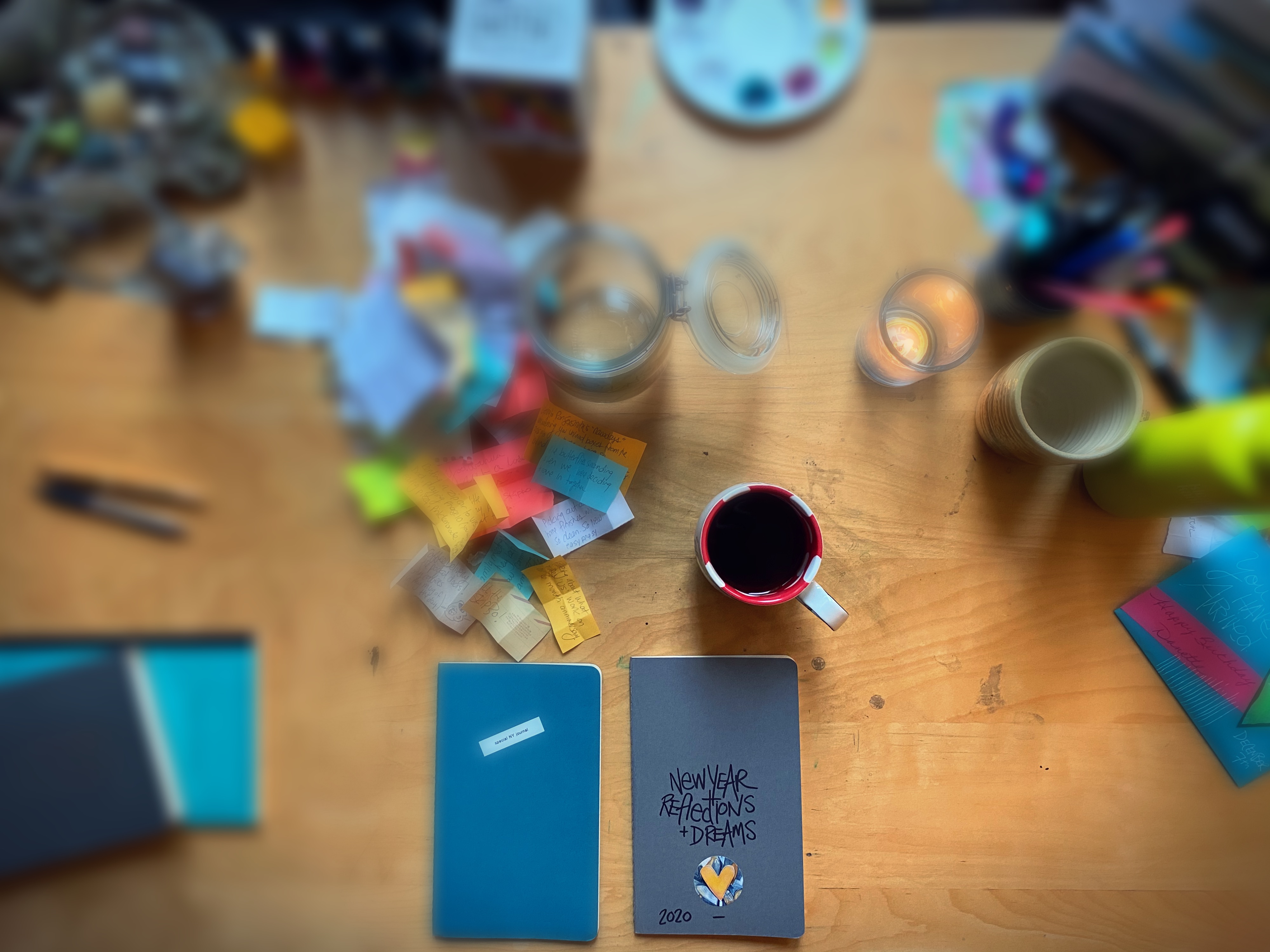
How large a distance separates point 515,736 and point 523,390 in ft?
0.93

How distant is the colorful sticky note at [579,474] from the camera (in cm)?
60

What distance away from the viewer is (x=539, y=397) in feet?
2.02

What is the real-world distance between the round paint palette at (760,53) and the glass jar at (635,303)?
14cm

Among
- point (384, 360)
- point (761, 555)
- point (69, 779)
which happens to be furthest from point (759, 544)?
point (69, 779)

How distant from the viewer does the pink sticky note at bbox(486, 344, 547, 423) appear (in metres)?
0.61

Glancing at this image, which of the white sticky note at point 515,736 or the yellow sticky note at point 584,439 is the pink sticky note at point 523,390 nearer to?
the yellow sticky note at point 584,439

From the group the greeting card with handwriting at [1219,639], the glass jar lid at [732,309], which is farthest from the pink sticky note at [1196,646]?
the glass jar lid at [732,309]

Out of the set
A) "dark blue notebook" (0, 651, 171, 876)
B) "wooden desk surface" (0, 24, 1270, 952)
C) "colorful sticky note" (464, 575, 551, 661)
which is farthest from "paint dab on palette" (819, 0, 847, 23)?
"dark blue notebook" (0, 651, 171, 876)

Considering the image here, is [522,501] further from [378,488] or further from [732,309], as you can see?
[732,309]

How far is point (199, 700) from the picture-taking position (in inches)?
23.5

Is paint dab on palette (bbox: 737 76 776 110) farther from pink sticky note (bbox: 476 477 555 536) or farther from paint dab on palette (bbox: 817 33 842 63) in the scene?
pink sticky note (bbox: 476 477 555 536)

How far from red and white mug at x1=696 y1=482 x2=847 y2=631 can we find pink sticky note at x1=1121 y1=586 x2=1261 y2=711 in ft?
0.96

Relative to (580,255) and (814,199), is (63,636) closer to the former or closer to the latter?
(580,255)

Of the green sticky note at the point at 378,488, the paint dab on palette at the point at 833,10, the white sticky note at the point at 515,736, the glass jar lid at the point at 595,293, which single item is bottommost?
the white sticky note at the point at 515,736
